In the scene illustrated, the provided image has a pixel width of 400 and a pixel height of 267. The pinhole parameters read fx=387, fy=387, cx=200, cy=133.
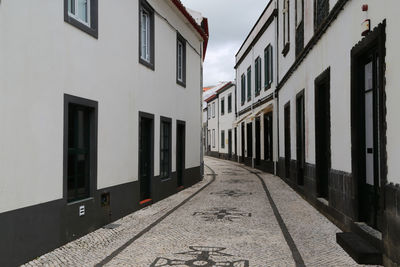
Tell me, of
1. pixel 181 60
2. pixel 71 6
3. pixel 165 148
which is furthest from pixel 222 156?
pixel 71 6

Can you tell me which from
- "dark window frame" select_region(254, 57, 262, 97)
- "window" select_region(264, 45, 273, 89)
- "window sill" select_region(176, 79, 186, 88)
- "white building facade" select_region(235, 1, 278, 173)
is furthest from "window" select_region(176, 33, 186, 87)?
"dark window frame" select_region(254, 57, 262, 97)

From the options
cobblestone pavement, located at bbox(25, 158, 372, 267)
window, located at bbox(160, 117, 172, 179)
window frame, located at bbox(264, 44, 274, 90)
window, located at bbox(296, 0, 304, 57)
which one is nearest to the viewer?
cobblestone pavement, located at bbox(25, 158, 372, 267)

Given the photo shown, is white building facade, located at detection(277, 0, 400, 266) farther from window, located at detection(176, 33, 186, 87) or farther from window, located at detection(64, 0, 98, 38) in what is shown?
window, located at detection(64, 0, 98, 38)

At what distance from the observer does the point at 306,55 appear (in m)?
10.1

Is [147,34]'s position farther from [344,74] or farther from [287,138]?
[287,138]

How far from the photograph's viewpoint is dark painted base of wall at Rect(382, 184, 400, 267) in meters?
4.27

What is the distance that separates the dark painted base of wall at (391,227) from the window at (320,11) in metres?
4.71

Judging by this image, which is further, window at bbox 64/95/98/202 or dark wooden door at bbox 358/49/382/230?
window at bbox 64/95/98/202

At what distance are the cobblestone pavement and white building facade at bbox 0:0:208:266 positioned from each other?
48cm

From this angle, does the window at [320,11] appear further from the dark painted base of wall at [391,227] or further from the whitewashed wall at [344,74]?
the dark painted base of wall at [391,227]

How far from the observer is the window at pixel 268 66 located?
18484 millimetres

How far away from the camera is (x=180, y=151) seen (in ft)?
43.9

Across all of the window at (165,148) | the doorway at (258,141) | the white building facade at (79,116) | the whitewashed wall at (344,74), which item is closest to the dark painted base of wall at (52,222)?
the white building facade at (79,116)

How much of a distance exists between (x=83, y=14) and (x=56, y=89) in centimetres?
180
